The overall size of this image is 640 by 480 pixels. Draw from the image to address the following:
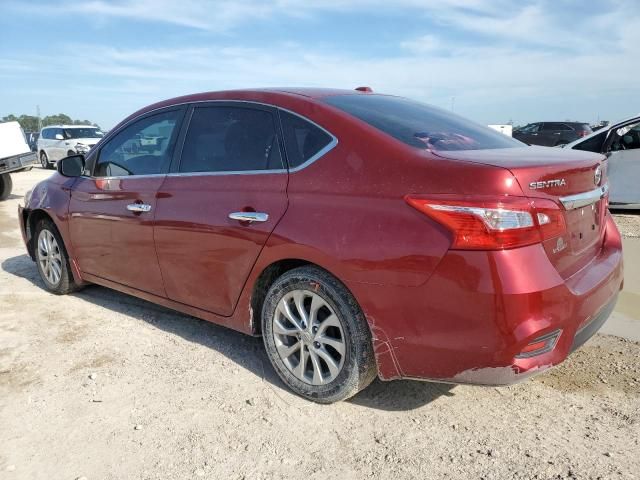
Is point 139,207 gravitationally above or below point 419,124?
below

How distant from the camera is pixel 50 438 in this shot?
112 inches

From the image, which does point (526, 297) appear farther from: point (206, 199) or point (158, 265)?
point (158, 265)

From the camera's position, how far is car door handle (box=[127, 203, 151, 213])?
12.8ft

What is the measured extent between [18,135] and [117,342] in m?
10.8

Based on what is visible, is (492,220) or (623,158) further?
(623,158)

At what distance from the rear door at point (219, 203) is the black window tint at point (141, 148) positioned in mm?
193

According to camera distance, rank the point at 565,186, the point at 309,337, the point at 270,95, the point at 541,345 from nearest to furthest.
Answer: the point at 541,345
the point at 565,186
the point at 309,337
the point at 270,95

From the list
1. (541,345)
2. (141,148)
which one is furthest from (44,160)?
(541,345)

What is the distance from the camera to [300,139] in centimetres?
315

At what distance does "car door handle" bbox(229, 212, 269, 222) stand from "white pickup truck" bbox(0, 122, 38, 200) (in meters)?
10.8

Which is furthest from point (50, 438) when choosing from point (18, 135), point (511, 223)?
point (18, 135)

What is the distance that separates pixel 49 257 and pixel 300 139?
3.19 meters

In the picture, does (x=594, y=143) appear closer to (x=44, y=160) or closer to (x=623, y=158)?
(x=623, y=158)

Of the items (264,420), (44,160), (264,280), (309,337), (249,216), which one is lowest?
(44,160)
